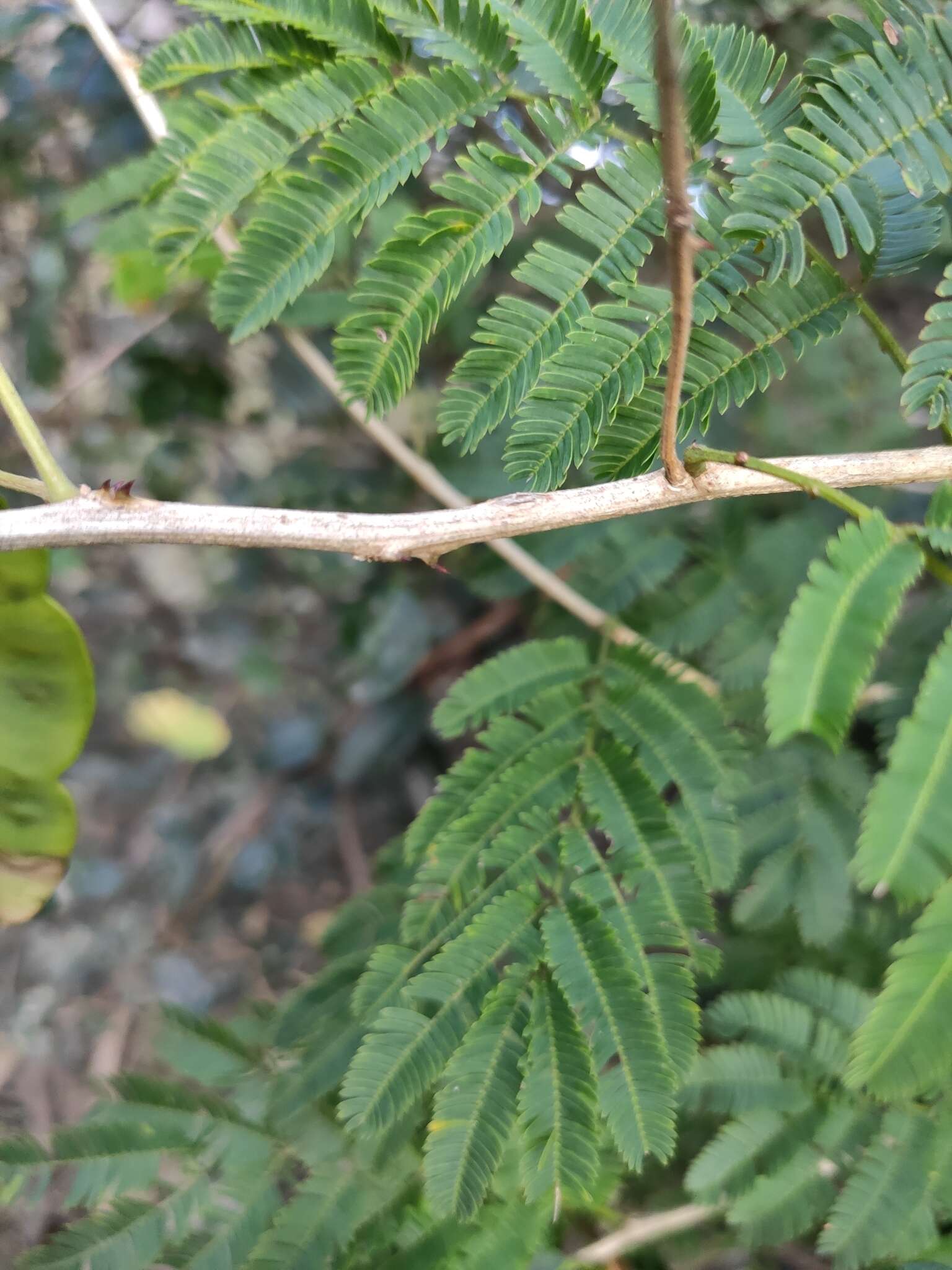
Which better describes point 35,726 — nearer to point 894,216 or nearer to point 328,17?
point 328,17

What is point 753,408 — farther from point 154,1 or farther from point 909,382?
point 154,1

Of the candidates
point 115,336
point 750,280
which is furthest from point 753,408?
point 115,336

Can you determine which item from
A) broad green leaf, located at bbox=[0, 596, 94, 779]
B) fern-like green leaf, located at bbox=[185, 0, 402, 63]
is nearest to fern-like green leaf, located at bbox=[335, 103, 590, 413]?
fern-like green leaf, located at bbox=[185, 0, 402, 63]

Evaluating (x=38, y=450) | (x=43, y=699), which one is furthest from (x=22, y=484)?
(x=43, y=699)

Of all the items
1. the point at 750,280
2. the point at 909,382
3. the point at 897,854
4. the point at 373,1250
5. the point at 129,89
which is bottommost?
the point at 373,1250

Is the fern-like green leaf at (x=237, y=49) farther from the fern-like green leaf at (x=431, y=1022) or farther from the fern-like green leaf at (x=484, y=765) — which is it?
the fern-like green leaf at (x=431, y=1022)
